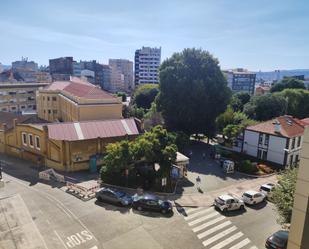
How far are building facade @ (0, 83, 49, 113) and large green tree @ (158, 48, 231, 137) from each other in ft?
153

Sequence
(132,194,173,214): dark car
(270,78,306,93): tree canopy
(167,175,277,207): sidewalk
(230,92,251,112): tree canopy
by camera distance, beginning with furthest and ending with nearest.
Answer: (270,78,306,93): tree canopy < (230,92,251,112): tree canopy < (167,175,277,207): sidewalk < (132,194,173,214): dark car

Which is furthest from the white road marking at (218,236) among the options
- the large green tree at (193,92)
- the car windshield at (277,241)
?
the large green tree at (193,92)

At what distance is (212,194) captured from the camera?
3034 cm

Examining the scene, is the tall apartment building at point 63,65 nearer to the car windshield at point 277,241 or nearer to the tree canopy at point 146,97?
the tree canopy at point 146,97

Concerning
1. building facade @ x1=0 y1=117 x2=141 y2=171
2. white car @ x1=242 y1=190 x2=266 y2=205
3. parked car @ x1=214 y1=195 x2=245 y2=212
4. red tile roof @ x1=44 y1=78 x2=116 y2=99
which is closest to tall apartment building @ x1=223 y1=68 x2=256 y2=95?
red tile roof @ x1=44 y1=78 x2=116 y2=99

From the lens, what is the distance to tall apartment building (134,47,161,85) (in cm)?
16375

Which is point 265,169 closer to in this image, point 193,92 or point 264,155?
point 264,155

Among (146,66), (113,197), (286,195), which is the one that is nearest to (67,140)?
(113,197)

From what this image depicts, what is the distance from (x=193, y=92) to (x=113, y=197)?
89.5 ft

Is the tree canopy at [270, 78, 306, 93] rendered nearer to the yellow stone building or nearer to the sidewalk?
the sidewalk

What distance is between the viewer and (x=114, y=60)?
644 ft

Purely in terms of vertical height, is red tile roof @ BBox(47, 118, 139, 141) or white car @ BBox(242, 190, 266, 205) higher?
red tile roof @ BBox(47, 118, 139, 141)

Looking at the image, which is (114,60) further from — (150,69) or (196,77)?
(196,77)

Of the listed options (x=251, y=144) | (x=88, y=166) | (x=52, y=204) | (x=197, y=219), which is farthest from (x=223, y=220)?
(x=251, y=144)
